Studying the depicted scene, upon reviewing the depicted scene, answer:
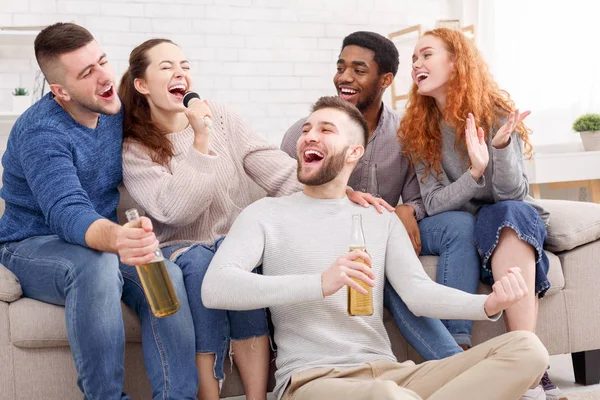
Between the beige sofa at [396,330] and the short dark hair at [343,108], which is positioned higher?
the short dark hair at [343,108]

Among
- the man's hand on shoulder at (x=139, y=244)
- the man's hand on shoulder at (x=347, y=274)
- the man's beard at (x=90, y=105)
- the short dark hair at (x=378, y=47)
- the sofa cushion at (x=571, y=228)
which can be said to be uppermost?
the short dark hair at (x=378, y=47)

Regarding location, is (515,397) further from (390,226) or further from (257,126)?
(257,126)

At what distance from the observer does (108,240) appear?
1.86m

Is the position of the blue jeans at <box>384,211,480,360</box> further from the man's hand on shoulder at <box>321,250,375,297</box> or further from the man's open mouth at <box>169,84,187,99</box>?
the man's open mouth at <box>169,84,187,99</box>

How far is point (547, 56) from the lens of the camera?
5047 mm

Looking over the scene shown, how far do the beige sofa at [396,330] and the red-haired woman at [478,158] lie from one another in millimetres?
111

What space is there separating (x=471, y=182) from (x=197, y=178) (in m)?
0.78

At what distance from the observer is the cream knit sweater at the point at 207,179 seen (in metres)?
2.14

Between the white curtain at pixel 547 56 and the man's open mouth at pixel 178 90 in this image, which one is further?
the white curtain at pixel 547 56

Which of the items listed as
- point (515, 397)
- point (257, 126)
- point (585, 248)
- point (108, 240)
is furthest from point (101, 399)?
point (257, 126)

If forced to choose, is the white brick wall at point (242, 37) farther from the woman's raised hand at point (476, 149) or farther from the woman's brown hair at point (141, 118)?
the woman's raised hand at point (476, 149)

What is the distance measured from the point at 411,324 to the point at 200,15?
10.8 feet

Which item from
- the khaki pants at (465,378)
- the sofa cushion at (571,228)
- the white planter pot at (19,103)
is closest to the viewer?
the khaki pants at (465,378)

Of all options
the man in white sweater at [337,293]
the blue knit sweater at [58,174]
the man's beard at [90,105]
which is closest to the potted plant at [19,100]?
the blue knit sweater at [58,174]
